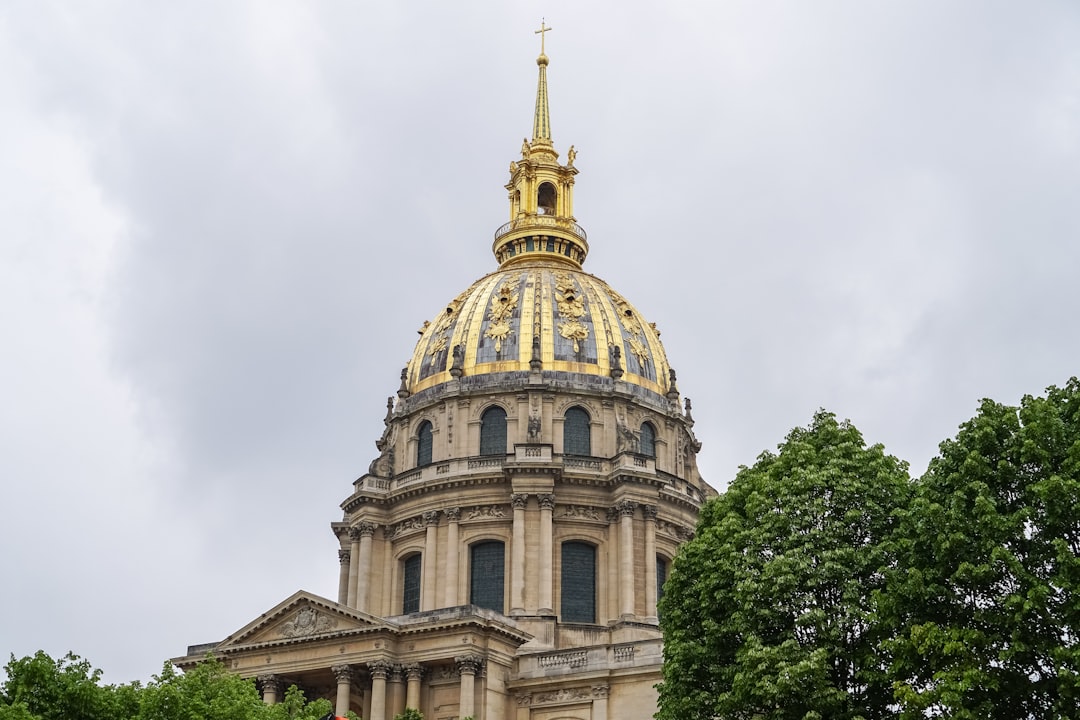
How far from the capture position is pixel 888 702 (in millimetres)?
34656

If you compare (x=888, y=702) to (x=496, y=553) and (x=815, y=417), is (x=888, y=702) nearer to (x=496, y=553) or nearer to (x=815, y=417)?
(x=815, y=417)

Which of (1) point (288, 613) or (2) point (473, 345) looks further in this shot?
(2) point (473, 345)

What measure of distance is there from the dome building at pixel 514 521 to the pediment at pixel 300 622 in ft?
0.28

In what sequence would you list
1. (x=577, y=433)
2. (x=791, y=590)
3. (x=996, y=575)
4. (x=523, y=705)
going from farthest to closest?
(x=577, y=433) < (x=523, y=705) < (x=791, y=590) < (x=996, y=575)

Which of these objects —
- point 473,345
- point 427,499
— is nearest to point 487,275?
point 473,345

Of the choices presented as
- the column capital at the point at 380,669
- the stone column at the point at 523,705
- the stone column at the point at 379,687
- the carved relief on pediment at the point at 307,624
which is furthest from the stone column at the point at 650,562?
the carved relief on pediment at the point at 307,624

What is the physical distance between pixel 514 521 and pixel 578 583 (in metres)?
4.59

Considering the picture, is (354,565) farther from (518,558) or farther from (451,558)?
(518,558)

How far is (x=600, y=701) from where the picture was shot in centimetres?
5769

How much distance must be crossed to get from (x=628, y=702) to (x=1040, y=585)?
96.0 feet

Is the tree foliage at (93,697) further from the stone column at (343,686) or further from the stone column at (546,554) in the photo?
the stone column at (546,554)

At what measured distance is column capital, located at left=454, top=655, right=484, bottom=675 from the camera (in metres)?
58.4

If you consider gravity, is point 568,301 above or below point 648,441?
above

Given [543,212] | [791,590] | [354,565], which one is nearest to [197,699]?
[791,590]
